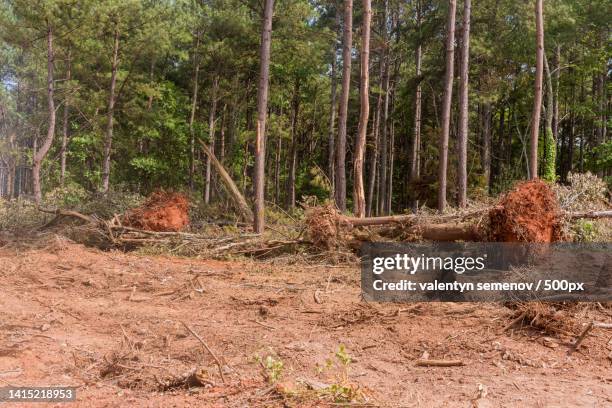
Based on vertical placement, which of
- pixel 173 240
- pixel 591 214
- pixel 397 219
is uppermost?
pixel 591 214

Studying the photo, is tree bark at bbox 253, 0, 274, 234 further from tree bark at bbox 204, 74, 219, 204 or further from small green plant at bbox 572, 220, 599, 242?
tree bark at bbox 204, 74, 219, 204

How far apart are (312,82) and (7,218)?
1967 cm

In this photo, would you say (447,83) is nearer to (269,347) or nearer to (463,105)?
(463,105)

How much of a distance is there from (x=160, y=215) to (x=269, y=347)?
8.48 metres

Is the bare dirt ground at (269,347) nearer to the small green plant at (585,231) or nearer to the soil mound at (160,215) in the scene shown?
the small green plant at (585,231)

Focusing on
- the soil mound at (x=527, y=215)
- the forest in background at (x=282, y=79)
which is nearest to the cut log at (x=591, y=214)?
the soil mound at (x=527, y=215)

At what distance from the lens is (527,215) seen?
26.5 feet

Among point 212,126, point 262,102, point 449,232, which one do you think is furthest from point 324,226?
point 212,126

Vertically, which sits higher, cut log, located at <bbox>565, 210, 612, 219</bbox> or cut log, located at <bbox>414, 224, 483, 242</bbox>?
cut log, located at <bbox>565, 210, 612, 219</bbox>

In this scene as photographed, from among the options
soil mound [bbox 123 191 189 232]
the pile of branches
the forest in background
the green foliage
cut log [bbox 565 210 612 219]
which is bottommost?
the pile of branches

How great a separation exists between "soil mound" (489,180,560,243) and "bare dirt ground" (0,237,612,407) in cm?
166

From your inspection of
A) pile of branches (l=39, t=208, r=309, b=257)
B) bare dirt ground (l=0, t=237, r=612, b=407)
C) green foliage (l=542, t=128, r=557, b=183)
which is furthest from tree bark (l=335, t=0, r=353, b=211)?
green foliage (l=542, t=128, r=557, b=183)

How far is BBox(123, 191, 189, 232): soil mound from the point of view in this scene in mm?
13180

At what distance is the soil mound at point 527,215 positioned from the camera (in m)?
7.99
